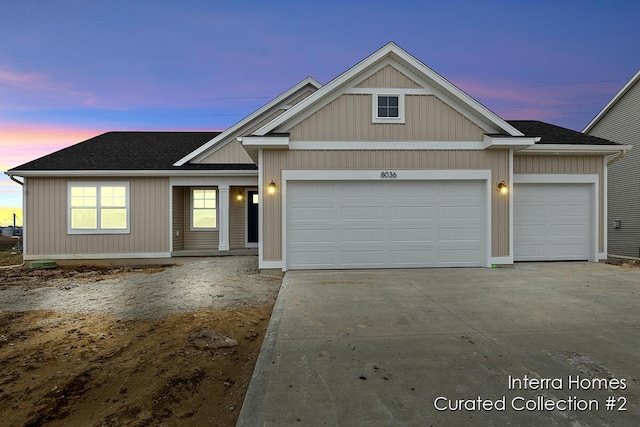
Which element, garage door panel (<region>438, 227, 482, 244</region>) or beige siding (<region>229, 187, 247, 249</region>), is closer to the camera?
garage door panel (<region>438, 227, 482, 244</region>)

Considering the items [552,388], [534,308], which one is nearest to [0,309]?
[552,388]

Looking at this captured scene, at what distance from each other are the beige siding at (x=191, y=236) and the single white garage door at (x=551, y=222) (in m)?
→ 10.0

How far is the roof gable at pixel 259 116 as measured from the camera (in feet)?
39.9

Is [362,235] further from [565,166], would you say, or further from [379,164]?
[565,166]

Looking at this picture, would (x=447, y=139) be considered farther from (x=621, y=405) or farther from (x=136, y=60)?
(x=136, y=60)

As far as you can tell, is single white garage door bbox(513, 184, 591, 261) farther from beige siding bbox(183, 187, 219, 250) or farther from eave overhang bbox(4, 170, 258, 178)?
beige siding bbox(183, 187, 219, 250)

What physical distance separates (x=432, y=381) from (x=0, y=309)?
280 inches

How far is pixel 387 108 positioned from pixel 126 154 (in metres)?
9.34

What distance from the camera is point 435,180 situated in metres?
8.73

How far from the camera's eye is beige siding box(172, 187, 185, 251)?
454 inches

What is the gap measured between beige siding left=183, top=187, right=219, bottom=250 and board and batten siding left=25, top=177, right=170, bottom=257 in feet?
3.50

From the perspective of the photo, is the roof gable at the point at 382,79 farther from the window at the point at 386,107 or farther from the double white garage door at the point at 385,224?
the double white garage door at the point at 385,224

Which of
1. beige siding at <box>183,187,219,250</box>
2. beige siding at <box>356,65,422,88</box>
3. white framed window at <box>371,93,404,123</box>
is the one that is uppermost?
beige siding at <box>356,65,422,88</box>

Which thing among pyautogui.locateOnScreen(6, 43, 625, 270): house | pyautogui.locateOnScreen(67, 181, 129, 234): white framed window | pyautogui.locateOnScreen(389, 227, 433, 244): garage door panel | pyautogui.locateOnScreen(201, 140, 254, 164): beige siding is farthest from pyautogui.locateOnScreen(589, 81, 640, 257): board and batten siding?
pyautogui.locateOnScreen(67, 181, 129, 234): white framed window
